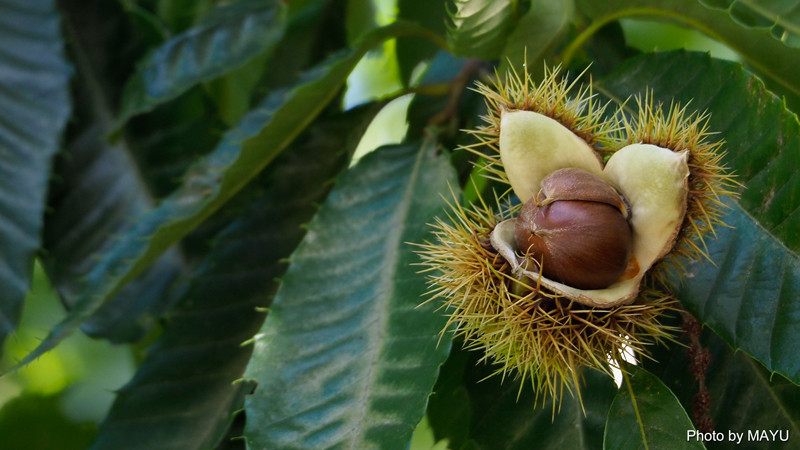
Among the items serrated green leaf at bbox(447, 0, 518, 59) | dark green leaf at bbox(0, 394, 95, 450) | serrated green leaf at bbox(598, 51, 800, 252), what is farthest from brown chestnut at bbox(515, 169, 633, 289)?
dark green leaf at bbox(0, 394, 95, 450)

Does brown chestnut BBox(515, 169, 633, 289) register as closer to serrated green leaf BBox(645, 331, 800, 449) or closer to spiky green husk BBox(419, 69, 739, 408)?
spiky green husk BBox(419, 69, 739, 408)

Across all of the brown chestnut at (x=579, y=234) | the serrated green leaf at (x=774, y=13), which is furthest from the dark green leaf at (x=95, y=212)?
the serrated green leaf at (x=774, y=13)

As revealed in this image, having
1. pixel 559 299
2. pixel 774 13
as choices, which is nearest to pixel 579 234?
pixel 559 299

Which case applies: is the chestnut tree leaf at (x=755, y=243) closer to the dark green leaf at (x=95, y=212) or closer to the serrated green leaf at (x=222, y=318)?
the serrated green leaf at (x=222, y=318)

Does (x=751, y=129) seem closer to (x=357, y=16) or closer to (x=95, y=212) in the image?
(x=357, y=16)

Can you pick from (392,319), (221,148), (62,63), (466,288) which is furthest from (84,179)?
(466,288)

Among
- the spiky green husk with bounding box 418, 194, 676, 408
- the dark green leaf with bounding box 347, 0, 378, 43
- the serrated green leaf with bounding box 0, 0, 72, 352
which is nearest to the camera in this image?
the spiky green husk with bounding box 418, 194, 676, 408

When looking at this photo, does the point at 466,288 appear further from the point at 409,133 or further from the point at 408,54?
the point at 408,54
